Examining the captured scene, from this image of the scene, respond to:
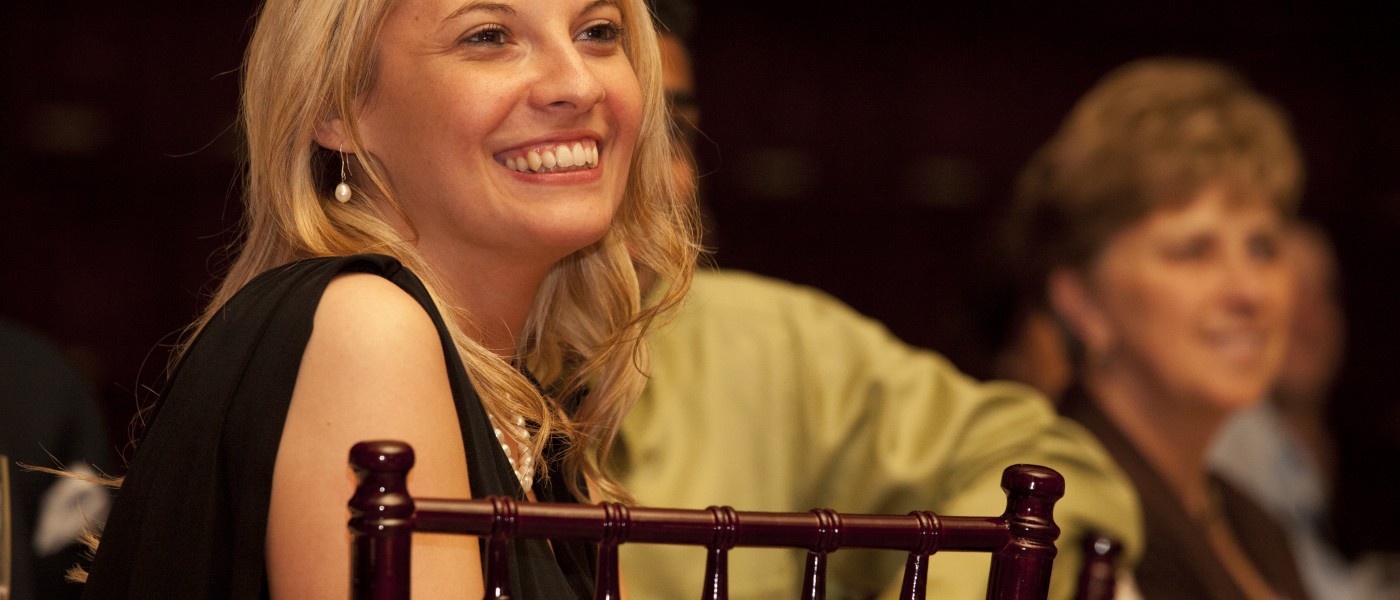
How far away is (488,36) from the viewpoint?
1.04 m

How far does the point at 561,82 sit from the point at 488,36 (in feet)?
0.20

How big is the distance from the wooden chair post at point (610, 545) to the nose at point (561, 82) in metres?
0.36

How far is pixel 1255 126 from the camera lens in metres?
2.20

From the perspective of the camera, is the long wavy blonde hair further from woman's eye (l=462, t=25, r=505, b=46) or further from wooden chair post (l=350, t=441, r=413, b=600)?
wooden chair post (l=350, t=441, r=413, b=600)

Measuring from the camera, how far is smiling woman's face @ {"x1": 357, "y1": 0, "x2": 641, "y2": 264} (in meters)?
1.02

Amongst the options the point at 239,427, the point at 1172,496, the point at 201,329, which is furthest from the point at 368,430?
the point at 1172,496

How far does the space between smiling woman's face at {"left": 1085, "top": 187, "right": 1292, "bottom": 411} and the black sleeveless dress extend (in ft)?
4.86

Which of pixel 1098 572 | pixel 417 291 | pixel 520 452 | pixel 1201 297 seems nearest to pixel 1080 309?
pixel 1201 297

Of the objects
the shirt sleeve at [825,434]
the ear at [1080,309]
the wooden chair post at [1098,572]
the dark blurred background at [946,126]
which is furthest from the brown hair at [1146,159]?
the dark blurred background at [946,126]

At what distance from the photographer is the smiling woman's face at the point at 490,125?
1024 millimetres

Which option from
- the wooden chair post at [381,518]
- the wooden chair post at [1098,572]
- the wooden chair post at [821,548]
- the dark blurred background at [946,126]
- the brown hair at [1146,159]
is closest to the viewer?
the wooden chair post at [381,518]

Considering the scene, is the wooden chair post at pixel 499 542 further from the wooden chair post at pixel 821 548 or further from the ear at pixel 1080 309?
the ear at pixel 1080 309

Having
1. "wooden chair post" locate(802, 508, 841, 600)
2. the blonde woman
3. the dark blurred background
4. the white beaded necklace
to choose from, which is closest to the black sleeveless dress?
the blonde woman

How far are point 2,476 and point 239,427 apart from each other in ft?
1.42
